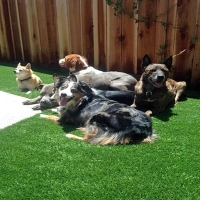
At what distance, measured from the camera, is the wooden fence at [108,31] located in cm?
548

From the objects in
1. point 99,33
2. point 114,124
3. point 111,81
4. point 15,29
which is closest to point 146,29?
point 99,33

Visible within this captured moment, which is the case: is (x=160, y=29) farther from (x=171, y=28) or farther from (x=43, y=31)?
(x=43, y=31)

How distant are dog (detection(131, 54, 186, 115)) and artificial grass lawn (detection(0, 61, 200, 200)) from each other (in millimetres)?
636

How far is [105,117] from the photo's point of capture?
3605mm

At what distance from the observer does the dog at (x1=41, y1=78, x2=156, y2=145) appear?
11.3 feet

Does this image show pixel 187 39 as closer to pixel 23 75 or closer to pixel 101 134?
pixel 101 134

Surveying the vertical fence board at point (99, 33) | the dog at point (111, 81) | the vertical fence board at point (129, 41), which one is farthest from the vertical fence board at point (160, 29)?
the vertical fence board at point (99, 33)

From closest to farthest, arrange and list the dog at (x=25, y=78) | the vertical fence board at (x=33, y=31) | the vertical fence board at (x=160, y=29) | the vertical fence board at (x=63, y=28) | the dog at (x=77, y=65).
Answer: the vertical fence board at (x=160, y=29) → the dog at (x=25, y=78) → the dog at (x=77, y=65) → the vertical fence board at (x=63, y=28) → the vertical fence board at (x=33, y=31)

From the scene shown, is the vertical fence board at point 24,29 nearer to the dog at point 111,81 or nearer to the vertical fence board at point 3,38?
the vertical fence board at point 3,38

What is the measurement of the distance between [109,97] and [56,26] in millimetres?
3674

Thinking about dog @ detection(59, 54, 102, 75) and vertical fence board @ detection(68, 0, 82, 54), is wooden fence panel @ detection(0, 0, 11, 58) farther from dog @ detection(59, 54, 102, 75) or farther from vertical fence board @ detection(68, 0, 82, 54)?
dog @ detection(59, 54, 102, 75)

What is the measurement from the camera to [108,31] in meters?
6.39

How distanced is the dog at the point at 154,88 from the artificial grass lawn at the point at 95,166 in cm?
64

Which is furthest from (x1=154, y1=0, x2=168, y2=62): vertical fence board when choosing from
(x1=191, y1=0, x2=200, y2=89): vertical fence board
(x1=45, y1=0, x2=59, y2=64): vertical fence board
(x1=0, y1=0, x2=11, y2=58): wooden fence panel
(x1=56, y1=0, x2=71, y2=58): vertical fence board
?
(x1=0, y1=0, x2=11, y2=58): wooden fence panel
